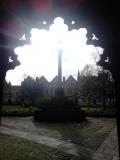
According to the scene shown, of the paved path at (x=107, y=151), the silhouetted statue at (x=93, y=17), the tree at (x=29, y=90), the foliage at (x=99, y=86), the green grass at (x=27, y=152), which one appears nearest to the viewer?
the silhouetted statue at (x=93, y=17)

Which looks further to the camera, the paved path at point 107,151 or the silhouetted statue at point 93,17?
the paved path at point 107,151

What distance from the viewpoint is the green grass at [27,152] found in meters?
7.18

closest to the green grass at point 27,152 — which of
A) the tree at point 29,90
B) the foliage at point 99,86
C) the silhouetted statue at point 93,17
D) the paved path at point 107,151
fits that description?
the paved path at point 107,151

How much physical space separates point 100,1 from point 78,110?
48.1 feet

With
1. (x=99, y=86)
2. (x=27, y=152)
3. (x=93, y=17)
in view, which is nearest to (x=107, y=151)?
(x=27, y=152)

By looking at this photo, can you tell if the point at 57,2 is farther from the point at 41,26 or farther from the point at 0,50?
the point at 0,50

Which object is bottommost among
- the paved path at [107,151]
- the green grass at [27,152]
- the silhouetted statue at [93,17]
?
the paved path at [107,151]

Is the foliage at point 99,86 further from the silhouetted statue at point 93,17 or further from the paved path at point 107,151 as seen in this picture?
the silhouetted statue at point 93,17

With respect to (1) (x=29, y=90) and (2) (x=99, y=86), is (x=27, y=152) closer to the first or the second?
(2) (x=99, y=86)

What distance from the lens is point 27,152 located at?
773 centimetres

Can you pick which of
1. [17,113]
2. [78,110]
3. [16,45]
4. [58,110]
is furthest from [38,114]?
[16,45]

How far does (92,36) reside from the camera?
512 centimetres

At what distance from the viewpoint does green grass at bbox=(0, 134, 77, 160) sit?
23.5 ft

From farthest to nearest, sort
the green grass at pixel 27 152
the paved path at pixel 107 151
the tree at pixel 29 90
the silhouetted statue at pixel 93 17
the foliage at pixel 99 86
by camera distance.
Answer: the tree at pixel 29 90, the foliage at pixel 99 86, the paved path at pixel 107 151, the green grass at pixel 27 152, the silhouetted statue at pixel 93 17
